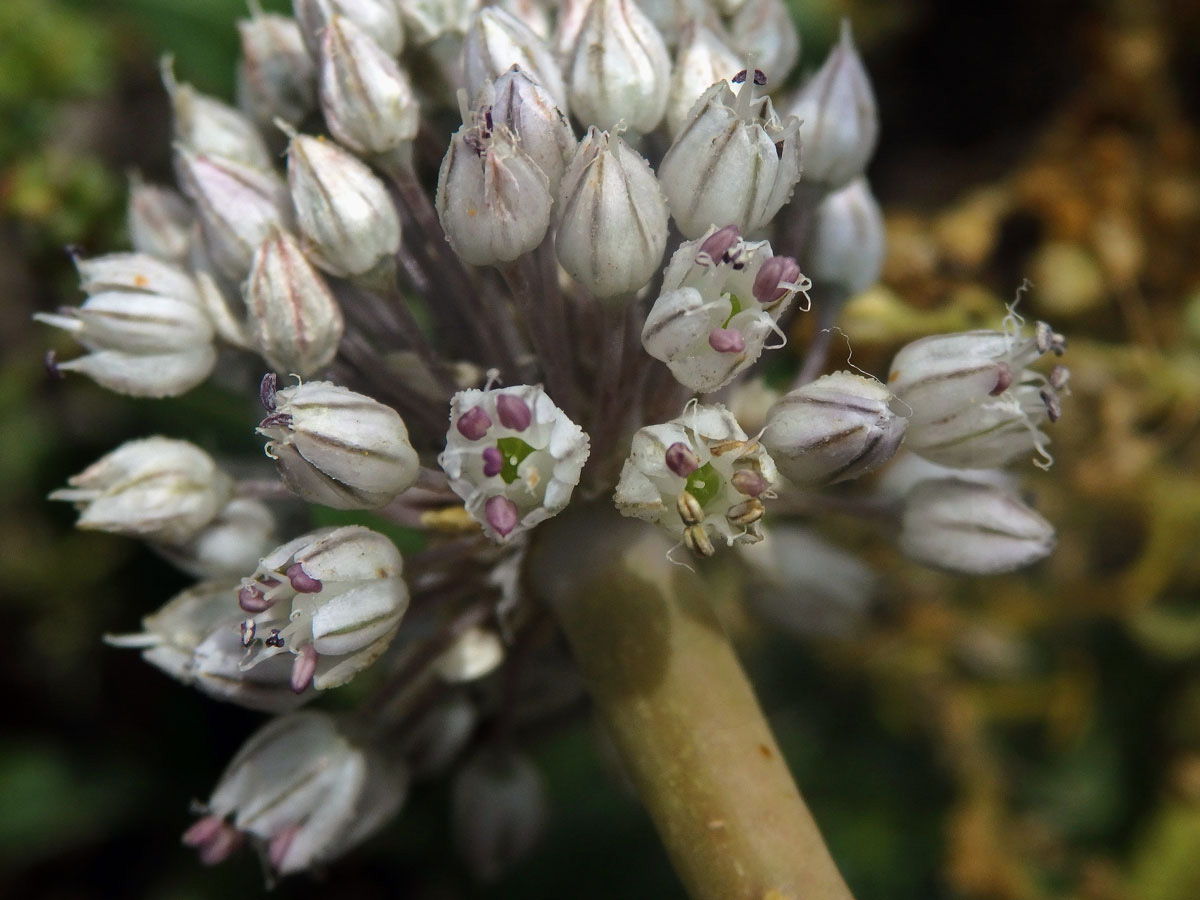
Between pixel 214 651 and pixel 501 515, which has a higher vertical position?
pixel 501 515

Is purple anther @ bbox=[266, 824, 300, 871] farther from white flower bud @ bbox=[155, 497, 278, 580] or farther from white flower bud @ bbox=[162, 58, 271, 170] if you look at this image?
white flower bud @ bbox=[162, 58, 271, 170]

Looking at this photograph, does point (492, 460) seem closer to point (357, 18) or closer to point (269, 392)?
point (269, 392)

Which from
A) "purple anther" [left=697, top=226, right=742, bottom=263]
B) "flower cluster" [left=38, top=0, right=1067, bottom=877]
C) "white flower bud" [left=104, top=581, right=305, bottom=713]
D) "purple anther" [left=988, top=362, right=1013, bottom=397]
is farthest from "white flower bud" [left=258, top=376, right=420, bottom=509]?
"purple anther" [left=988, top=362, right=1013, bottom=397]

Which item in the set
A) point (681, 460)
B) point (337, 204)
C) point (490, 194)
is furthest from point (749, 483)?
point (337, 204)

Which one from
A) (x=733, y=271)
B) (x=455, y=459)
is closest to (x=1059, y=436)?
(x=733, y=271)

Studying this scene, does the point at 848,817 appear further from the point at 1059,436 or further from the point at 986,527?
the point at 986,527

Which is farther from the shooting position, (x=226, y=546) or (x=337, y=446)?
(x=226, y=546)
